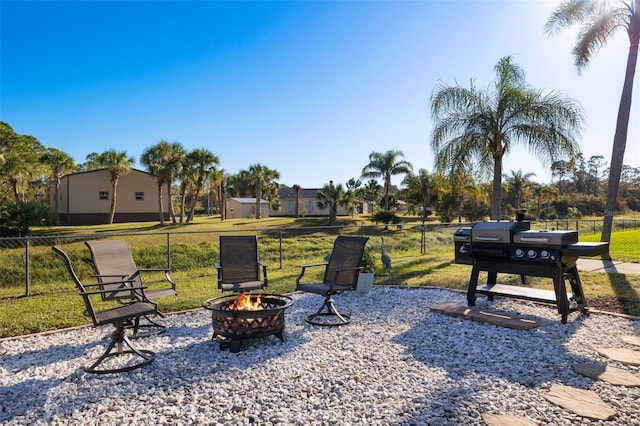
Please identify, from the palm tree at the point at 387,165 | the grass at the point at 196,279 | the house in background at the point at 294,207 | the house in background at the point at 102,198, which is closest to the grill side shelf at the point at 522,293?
the grass at the point at 196,279

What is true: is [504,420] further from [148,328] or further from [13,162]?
[13,162]

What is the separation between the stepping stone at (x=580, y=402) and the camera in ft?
8.63

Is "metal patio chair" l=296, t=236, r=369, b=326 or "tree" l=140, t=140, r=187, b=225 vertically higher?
"tree" l=140, t=140, r=187, b=225

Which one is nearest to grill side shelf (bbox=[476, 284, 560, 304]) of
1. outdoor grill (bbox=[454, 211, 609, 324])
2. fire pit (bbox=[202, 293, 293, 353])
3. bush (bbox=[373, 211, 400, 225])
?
outdoor grill (bbox=[454, 211, 609, 324])

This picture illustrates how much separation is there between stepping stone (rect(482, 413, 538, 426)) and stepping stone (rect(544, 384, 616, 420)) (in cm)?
43

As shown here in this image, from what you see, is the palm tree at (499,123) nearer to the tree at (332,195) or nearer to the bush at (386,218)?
the bush at (386,218)

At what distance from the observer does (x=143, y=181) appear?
3262 centimetres

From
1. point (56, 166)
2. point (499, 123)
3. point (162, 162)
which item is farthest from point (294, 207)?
point (499, 123)

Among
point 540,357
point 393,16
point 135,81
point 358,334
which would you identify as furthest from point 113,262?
point 135,81

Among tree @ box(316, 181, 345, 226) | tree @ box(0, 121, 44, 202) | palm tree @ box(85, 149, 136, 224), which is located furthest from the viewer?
tree @ box(316, 181, 345, 226)

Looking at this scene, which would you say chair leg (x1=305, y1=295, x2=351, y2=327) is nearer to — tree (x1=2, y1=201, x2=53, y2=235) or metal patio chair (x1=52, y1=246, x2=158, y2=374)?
metal patio chair (x1=52, y1=246, x2=158, y2=374)

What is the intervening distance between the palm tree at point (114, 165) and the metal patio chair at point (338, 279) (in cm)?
2820

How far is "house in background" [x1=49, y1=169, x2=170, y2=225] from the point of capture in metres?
29.8

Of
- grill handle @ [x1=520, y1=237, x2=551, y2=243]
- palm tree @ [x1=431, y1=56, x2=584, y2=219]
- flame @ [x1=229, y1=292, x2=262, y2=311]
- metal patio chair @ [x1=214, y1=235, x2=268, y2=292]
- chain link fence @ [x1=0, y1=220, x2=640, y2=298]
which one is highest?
palm tree @ [x1=431, y1=56, x2=584, y2=219]
